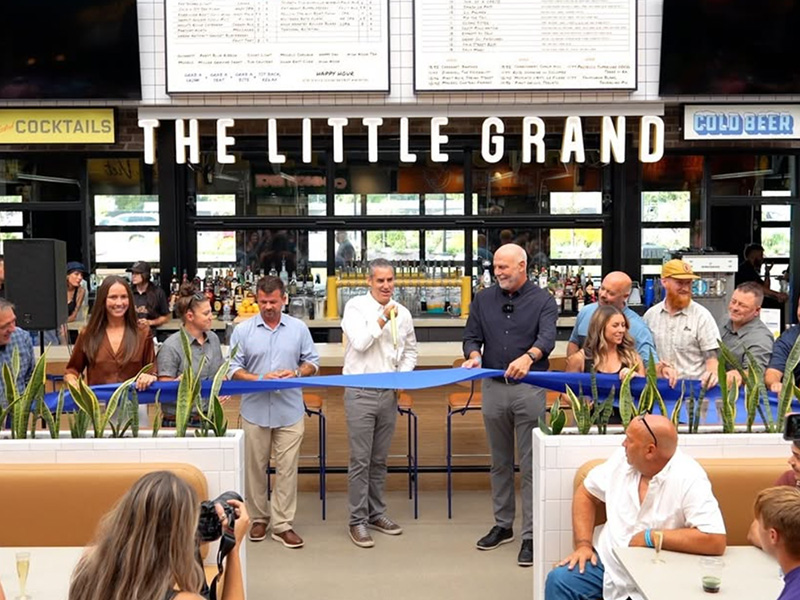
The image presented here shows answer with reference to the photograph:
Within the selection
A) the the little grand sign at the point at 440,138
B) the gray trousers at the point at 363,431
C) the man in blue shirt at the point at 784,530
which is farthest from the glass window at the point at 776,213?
the man in blue shirt at the point at 784,530

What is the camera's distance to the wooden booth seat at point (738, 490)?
15.1 ft

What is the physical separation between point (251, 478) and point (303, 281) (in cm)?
490

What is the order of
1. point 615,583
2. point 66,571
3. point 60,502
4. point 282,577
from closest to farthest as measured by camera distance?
point 66,571 < point 615,583 < point 60,502 < point 282,577

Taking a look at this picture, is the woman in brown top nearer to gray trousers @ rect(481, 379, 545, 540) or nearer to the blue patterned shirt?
the blue patterned shirt

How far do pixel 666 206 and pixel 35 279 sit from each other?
7069 mm

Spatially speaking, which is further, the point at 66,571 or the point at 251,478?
the point at 251,478

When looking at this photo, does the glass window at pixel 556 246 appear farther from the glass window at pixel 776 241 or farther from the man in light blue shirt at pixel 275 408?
the man in light blue shirt at pixel 275 408

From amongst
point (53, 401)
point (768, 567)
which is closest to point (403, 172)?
point (53, 401)

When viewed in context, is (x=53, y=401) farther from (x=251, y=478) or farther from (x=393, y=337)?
(x=393, y=337)

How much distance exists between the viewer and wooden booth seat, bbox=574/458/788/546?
15.1ft

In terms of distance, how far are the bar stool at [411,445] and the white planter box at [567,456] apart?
2.11m

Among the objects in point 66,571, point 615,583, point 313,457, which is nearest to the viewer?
point 66,571

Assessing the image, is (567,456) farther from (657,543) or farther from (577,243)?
(577,243)

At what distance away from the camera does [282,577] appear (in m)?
5.84
